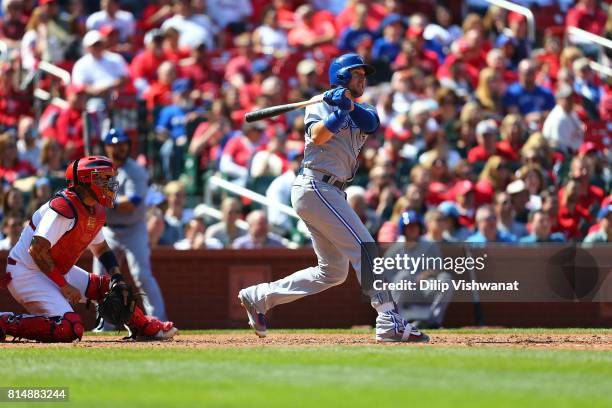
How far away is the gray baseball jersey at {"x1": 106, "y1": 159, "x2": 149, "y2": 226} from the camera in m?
13.1

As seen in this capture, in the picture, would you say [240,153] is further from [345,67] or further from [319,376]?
[319,376]

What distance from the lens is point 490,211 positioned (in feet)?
45.7

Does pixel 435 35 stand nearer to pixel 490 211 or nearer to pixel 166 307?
pixel 490 211

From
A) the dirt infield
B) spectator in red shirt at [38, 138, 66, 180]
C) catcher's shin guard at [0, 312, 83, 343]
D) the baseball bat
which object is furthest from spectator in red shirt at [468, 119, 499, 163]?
catcher's shin guard at [0, 312, 83, 343]

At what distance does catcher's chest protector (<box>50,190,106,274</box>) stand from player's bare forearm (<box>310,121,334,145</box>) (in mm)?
1971

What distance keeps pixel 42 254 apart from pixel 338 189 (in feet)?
7.70

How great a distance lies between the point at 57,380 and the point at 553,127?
9967mm

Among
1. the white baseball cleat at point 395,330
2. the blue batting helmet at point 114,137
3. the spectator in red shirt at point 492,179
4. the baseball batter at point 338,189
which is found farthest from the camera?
the spectator in red shirt at point 492,179

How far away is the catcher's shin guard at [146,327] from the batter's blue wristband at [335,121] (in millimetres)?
2319

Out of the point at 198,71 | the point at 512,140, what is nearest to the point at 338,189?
the point at 512,140

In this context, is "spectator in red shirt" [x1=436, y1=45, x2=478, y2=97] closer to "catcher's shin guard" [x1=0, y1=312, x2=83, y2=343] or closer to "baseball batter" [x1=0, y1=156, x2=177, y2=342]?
"baseball batter" [x1=0, y1=156, x2=177, y2=342]

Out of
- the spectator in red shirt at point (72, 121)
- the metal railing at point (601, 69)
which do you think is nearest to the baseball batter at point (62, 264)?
the spectator in red shirt at point (72, 121)

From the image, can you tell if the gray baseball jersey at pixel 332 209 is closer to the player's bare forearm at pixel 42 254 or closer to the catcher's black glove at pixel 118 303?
the catcher's black glove at pixel 118 303

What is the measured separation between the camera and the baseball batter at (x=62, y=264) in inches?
404
